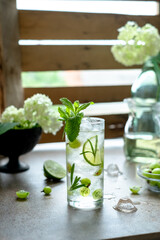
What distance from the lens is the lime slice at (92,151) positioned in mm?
830

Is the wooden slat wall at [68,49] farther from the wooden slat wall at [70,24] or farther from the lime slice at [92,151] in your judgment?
the lime slice at [92,151]

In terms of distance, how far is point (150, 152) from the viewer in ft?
4.18

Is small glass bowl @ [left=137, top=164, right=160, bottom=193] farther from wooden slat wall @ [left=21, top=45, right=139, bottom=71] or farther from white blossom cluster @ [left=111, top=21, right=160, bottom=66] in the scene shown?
wooden slat wall @ [left=21, top=45, right=139, bottom=71]

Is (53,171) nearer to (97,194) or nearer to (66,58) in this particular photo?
(97,194)

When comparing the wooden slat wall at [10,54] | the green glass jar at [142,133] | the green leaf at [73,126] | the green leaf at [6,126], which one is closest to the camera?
the green leaf at [73,126]

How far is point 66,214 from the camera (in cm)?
82

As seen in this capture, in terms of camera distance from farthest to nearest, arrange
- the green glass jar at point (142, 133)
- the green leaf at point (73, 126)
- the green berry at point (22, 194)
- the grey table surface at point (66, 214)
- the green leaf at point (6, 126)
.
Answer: the green glass jar at point (142, 133)
the green leaf at point (6, 126)
the green berry at point (22, 194)
the green leaf at point (73, 126)
the grey table surface at point (66, 214)

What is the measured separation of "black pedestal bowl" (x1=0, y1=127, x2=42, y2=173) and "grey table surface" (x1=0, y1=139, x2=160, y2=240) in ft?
0.15

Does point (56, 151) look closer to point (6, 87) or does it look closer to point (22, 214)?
point (6, 87)

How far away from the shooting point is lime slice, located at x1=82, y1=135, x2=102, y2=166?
0.83 meters

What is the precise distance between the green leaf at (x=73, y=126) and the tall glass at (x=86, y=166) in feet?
0.08

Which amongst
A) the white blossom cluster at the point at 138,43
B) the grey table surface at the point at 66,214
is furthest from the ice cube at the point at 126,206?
the white blossom cluster at the point at 138,43

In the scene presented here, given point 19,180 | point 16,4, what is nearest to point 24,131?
point 19,180

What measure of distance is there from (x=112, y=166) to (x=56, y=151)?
41 cm
